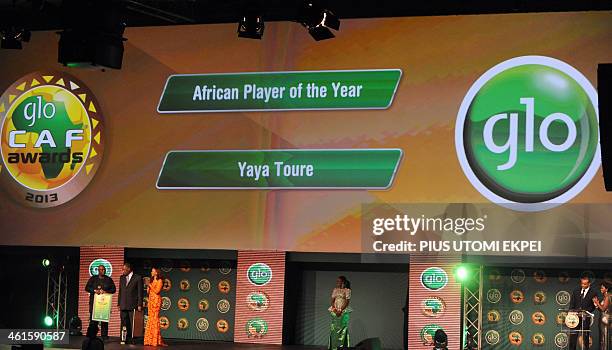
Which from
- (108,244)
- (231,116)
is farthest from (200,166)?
(108,244)

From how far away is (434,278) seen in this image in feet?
46.4

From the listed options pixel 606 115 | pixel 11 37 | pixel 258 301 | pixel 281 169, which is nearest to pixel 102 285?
pixel 258 301

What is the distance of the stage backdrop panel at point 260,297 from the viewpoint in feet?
48.1

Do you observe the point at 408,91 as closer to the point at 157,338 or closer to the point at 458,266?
the point at 458,266

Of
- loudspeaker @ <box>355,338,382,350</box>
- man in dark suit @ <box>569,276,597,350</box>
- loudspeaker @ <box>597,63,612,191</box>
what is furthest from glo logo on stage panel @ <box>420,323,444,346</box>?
loudspeaker @ <box>597,63,612,191</box>

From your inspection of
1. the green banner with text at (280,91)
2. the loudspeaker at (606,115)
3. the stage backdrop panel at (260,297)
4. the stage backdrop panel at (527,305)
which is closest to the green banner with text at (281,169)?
the green banner with text at (280,91)

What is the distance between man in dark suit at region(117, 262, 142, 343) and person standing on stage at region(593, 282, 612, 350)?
622cm

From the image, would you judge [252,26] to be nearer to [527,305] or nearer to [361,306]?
[361,306]

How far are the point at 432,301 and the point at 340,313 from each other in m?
1.46

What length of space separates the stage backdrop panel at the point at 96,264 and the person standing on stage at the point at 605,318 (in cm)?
692

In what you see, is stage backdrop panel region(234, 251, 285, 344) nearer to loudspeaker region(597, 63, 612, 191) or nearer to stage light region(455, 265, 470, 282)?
stage light region(455, 265, 470, 282)

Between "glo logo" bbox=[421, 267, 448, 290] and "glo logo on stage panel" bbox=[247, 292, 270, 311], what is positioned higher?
"glo logo" bbox=[421, 267, 448, 290]

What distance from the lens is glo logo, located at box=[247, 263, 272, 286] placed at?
14758mm

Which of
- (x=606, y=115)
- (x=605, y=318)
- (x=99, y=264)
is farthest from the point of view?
(x=99, y=264)
